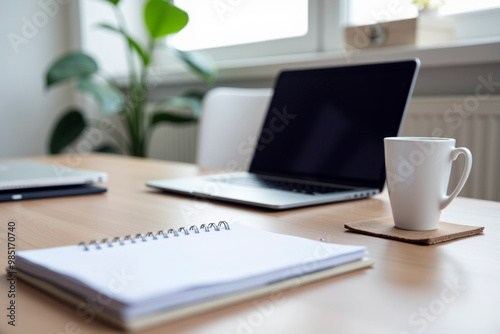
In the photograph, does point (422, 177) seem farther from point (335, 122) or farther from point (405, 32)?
point (405, 32)

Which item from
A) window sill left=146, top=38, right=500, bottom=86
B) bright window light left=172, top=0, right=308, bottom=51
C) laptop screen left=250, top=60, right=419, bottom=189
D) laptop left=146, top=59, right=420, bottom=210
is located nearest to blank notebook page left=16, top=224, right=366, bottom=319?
laptop left=146, top=59, right=420, bottom=210

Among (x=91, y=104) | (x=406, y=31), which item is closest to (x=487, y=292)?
(x=406, y=31)

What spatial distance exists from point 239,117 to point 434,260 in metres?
1.10

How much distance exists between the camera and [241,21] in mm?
2387

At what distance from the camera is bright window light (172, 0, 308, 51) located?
2.17 metres

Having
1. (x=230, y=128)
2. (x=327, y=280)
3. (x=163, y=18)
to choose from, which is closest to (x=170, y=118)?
(x=163, y=18)

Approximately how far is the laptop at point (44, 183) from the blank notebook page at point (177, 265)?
0.46 metres

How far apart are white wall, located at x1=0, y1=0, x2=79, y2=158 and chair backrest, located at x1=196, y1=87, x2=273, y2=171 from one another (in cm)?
180

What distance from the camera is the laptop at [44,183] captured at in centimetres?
91

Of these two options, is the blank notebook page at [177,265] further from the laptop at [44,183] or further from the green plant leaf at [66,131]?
the green plant leaf at [66,131]

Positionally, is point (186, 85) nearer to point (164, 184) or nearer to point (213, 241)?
point (164, 184)

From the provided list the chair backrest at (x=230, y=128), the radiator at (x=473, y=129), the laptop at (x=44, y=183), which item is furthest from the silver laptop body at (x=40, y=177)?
the radiator at (x=473, y=129)

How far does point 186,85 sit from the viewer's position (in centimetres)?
262

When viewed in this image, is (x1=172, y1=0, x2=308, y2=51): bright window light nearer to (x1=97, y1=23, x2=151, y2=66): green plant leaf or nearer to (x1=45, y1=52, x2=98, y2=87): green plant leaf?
(x1=97, y1=23, x2=151, y2=66): green plant leaf
